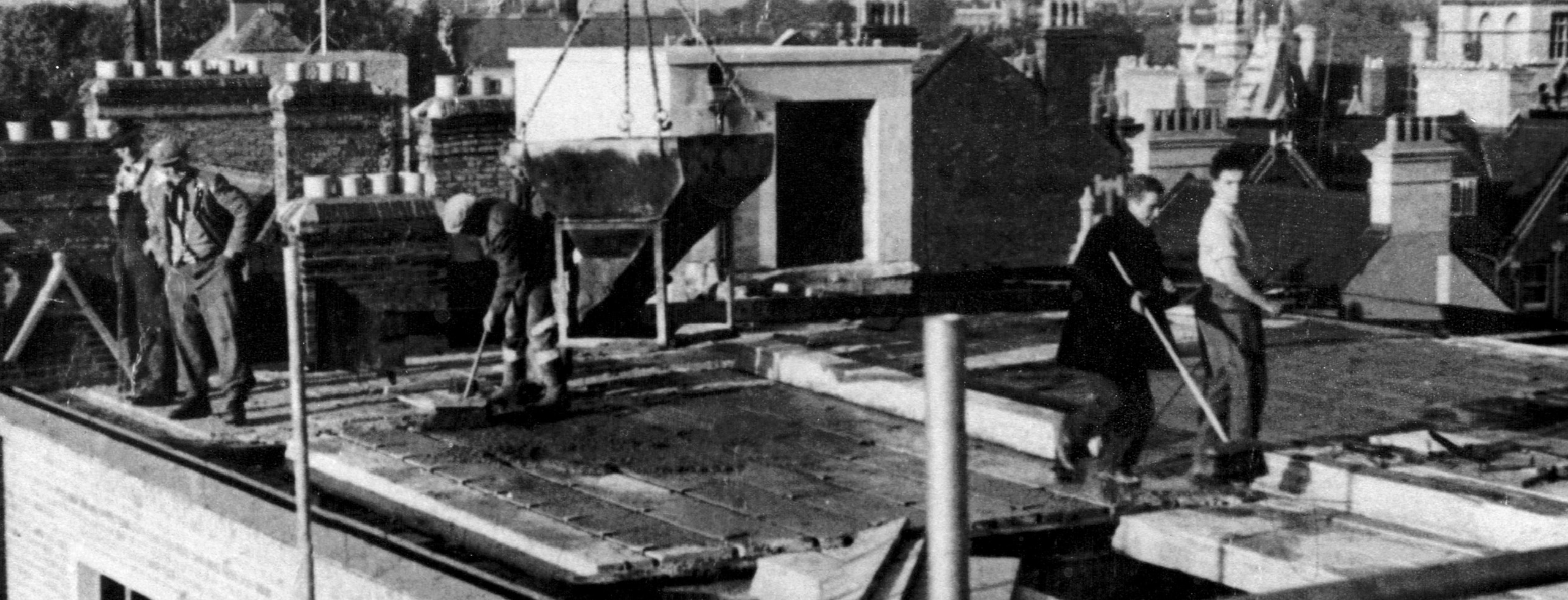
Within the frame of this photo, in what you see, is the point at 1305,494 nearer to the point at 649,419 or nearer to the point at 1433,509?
the point at 1433,509

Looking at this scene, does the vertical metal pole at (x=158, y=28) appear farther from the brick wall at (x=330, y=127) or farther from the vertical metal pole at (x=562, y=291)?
the vertical metal pole at (x=562, y=291)

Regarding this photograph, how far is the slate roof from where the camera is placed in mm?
29047

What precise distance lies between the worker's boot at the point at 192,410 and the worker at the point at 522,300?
6.04 feet

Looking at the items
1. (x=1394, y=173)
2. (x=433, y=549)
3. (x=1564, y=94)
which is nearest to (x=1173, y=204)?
(x=1394, y=173)

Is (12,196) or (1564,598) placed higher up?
(12,196)

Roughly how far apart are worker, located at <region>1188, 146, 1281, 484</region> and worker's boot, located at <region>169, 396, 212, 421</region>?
5.72 m

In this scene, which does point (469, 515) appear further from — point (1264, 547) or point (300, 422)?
point (1264, 547)

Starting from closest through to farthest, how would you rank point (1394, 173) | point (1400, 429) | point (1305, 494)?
point (1305, 494), point (1400, 429), point (1394, 173)

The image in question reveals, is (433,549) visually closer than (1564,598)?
No

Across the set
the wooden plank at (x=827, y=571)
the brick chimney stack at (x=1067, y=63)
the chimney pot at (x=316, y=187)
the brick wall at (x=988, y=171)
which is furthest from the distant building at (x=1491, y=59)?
the wooden plank at (x=827, y=571)

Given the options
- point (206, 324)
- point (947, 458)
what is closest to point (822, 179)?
point (206, 324)

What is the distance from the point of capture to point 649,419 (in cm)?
1130

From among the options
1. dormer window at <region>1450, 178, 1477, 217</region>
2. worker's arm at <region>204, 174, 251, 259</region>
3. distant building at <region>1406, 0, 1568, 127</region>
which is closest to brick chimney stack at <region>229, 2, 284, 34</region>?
distant building at <region>1406, 0, 1568, 127</region>

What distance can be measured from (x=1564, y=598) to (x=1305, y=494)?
1.93 metres
